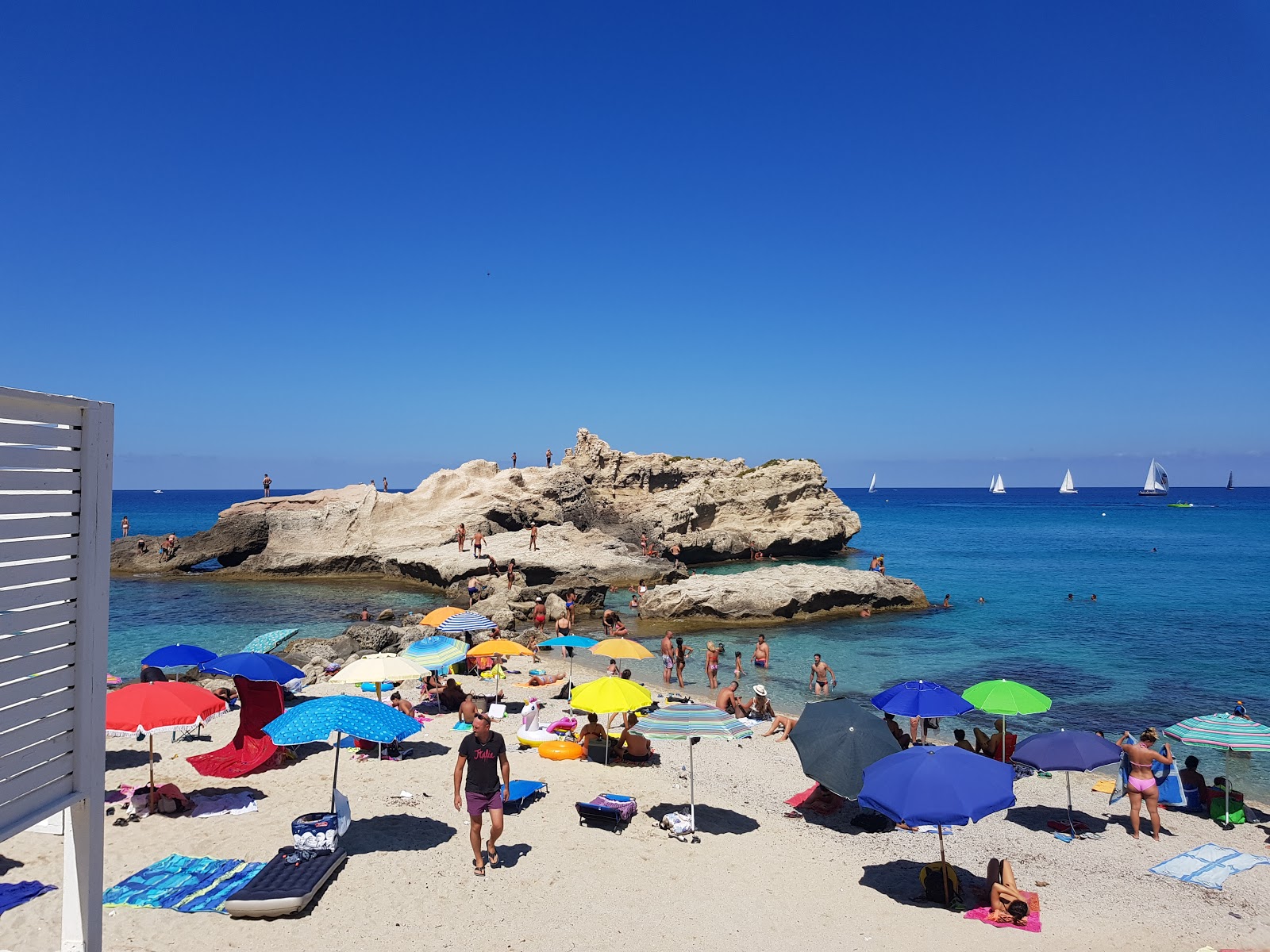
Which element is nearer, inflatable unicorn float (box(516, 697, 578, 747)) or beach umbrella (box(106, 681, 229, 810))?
beach umbrella (box(106, 681, 229, 810))

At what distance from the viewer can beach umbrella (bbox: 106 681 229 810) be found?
31.8 ft

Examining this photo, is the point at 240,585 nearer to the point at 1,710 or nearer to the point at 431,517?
the point at 431,517

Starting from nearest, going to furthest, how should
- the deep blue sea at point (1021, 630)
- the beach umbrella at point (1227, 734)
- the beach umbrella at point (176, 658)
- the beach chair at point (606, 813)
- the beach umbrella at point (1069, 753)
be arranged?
the beach chair at point (606, 813), the beach umbrella at point (1069, 753), the beach umbrella at point (1227, 734), the beach umbrella at point (176, 658), the deep blue sea at point (1021, 630)

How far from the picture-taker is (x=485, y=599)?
29.3 meters

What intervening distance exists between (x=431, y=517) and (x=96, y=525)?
40576mm

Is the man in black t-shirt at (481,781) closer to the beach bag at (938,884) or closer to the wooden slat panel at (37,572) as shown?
A: the beach bag at (938,884)

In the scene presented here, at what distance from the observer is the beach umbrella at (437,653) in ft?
51.9

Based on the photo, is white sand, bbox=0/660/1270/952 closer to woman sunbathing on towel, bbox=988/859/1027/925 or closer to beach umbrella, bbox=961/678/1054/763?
woman sunbathing on towel, bbox=988/859/1027/925

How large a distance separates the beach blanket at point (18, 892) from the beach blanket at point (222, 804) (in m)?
2.39

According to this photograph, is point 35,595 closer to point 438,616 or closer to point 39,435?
point 39,435

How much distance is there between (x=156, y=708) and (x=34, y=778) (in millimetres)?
7516

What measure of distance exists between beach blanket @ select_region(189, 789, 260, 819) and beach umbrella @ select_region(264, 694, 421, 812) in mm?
1901

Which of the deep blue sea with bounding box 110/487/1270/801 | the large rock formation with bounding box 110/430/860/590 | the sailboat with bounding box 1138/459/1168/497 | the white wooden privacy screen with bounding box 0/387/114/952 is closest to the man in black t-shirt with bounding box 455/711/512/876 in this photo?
the white wooden privacy screen with bounding box 0/387/114/952

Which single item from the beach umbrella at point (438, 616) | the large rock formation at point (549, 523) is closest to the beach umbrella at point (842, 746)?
the beach umbrella at point (438, 616)
